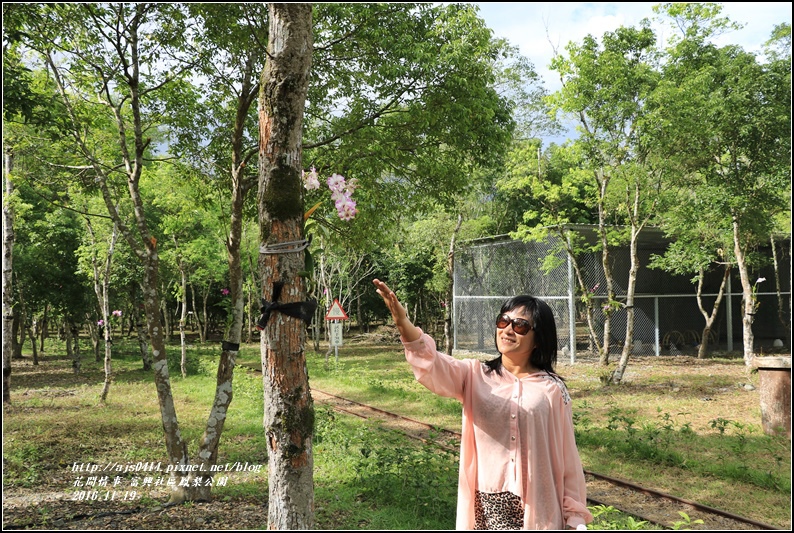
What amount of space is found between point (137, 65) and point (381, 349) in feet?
58.4

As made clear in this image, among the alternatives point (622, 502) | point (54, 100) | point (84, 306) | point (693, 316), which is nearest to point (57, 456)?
point (54, 100)

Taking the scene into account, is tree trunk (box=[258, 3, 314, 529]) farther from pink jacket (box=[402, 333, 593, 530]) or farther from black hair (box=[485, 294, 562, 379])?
black hair (box=[485, 294, 562, 379])

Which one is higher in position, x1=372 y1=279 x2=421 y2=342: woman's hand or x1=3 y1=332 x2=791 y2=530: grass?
x1=372 y1=279 x2=421 y2=342: woman's hand

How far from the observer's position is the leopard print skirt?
6.59 feet

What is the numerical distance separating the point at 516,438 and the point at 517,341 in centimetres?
36

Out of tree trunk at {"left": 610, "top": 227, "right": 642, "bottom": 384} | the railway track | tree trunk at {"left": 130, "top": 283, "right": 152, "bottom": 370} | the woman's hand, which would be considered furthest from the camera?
tree trunk at {"left": 130, "top": 283, "right": 152, "bottom": 370}

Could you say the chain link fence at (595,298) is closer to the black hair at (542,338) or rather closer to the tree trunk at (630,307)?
the tree trunk at (630,307)

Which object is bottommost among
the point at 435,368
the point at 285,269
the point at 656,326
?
the point at 656,326

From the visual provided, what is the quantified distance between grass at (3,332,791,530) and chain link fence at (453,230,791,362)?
85.2 inches

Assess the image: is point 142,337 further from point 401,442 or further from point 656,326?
point 656,326

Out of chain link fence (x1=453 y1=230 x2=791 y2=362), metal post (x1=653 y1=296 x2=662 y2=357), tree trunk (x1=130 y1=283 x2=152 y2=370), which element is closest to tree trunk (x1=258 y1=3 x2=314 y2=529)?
tree trunk (x1=130 y1=283 x2=152 y2=370)

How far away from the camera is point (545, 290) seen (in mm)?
14930

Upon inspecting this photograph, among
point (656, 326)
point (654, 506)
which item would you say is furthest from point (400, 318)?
point (656, 326)

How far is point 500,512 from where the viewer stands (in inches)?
79.9
